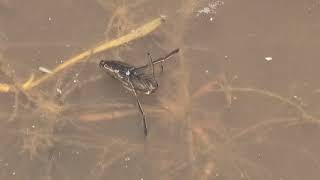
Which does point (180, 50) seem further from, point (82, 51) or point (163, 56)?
point (82, 51)

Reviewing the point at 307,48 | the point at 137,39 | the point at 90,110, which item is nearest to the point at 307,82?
the point at 307,48

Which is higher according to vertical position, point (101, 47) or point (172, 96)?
point (101, 47)

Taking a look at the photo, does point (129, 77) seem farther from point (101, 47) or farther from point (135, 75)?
point (101, 47)

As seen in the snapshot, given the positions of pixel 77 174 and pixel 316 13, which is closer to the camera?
pixel 77 174

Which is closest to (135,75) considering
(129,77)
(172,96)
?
(129,77)
